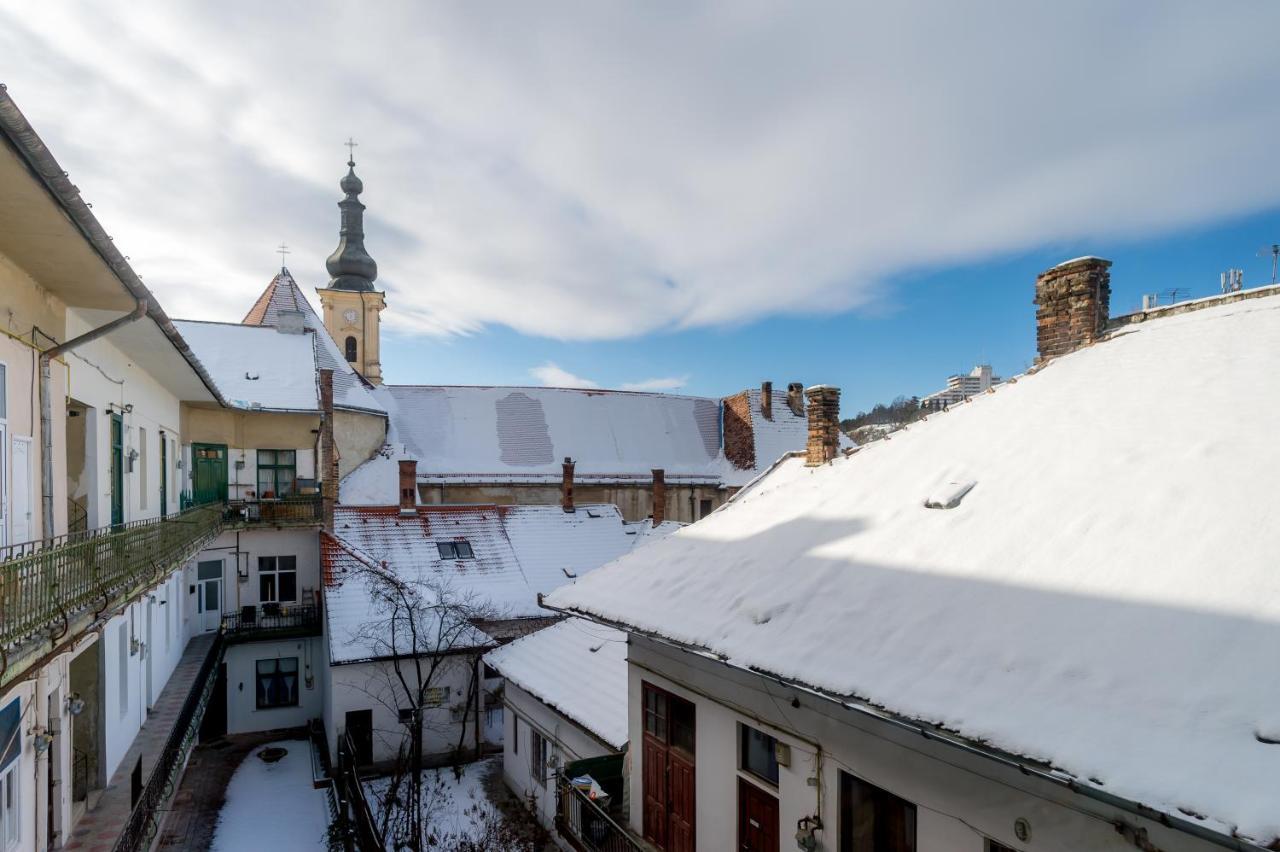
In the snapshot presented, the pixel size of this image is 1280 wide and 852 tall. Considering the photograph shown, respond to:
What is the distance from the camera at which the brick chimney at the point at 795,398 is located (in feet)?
122

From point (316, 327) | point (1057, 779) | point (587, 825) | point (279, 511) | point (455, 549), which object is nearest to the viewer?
point (1057, 779)

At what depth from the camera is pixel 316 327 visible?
2861cm

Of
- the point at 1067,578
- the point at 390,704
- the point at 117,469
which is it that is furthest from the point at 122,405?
the point at 1067,578

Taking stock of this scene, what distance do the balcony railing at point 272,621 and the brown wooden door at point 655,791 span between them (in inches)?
635

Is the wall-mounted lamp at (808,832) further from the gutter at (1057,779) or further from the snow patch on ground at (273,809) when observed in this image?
the snow patch on ground at (273,809)

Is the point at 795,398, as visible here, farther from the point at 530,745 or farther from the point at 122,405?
the point at 122,405

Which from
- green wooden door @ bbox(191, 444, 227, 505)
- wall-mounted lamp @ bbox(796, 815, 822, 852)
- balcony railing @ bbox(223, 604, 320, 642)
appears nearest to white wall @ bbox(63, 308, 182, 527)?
green wooden door @ bbox(191, 444, 227, 505)

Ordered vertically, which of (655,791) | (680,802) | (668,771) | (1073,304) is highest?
(1073,304)

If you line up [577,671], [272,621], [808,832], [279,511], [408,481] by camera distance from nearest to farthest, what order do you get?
[808,832] → [577,671] → [272,621] → [279,511] → [408,481]

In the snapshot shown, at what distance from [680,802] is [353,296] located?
35798mm

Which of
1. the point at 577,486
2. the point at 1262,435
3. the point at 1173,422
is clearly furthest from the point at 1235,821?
the point at 577,486

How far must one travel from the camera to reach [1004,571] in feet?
15.9

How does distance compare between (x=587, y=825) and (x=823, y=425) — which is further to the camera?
(x=823, y=425)

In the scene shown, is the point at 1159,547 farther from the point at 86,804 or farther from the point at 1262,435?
the point at 86,804
